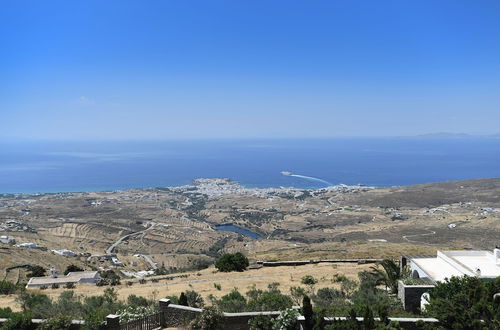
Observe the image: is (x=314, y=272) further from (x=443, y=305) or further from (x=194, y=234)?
(x=194, y=234)

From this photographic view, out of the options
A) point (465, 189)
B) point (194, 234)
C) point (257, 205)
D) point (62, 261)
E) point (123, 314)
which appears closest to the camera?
point (123, 314)

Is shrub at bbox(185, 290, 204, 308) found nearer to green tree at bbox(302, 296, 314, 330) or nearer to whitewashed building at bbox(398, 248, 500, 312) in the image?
green tree at bbox(302, 296, 314, 330)

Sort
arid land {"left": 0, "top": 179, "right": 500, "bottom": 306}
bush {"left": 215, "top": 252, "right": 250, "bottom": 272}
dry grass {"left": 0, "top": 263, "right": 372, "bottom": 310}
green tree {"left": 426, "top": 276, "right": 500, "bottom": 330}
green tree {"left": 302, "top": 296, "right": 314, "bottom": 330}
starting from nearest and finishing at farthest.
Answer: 1. green tree {"left": 426, "top": 276, "right": 500, "bottom": 330}
2. green tree {"left": 302, "top": 296, "right": 314, "bottom": 330}
3. dry grass {"left": 0, "top": 263, "right": 372, "bottom": 310}
4. bush {"left": 215, "top": 252, "right": 250, "bottom": 272}
5. arid land {"left": 0, "top": 179, "right": 500, "bottom": 306}

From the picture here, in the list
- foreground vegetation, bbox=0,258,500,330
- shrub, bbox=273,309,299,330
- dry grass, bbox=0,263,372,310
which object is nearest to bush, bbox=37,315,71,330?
foreground vegetation, bbox=0,258,500,330

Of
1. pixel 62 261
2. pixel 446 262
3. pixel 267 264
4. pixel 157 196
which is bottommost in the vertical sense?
pixel 157 196

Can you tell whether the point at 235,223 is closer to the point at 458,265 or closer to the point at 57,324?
the point at 458,265

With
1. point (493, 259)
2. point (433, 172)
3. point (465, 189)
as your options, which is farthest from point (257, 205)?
point (433, 172)

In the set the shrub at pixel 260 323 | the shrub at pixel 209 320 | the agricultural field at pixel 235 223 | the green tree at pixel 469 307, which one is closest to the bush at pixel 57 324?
the shrub at pixel 209 320
